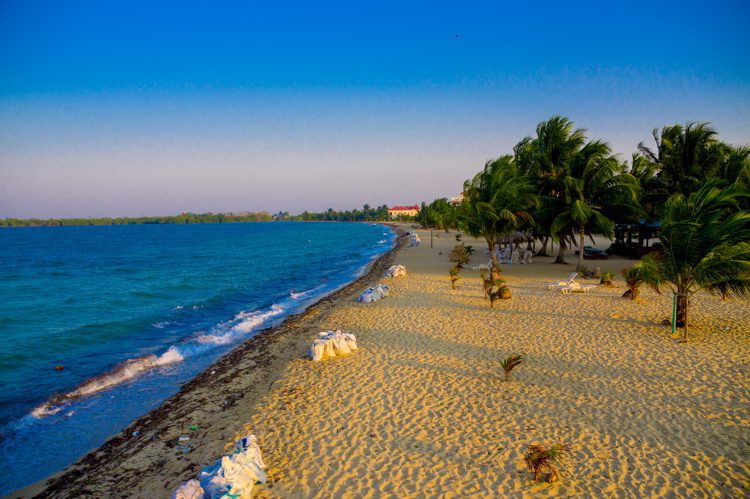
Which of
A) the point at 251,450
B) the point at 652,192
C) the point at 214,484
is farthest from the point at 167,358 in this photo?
the point at 652,192

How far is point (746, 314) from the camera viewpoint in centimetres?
1137

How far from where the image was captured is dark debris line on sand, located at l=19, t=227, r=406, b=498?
18.1ft

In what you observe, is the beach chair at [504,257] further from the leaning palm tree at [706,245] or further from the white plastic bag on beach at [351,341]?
the white plastic bag on beach at [351,341]

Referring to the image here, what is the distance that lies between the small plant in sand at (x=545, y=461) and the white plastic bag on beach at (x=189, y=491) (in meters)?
4.05

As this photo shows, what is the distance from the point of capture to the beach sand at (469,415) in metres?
4.83

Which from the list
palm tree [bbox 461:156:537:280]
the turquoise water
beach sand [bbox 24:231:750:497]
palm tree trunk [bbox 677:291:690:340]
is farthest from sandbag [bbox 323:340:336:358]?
palm tree [bbox 461:156:537:280]

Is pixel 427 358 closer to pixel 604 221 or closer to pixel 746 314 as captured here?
pixel 746 314

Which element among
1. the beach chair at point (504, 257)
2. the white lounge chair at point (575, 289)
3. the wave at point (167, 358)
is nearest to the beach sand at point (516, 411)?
the white lounge chair at point (575, 289)

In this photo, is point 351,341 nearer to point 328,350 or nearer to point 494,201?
point 328,350

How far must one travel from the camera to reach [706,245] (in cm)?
905

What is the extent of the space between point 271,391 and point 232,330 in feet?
21.7

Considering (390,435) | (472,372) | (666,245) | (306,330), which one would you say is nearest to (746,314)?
(666,245)

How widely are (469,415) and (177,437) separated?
5007 millimetres

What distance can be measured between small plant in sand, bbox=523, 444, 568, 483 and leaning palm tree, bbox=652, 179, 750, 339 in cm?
677
